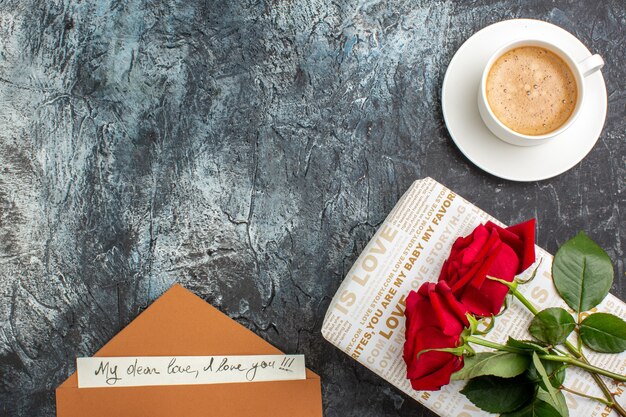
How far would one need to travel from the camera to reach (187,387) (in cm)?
76

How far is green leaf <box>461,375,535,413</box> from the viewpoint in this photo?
0.58 metres

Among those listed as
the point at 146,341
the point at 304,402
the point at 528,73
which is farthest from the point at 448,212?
the point at 146,341

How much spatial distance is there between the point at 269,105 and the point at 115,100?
192mm

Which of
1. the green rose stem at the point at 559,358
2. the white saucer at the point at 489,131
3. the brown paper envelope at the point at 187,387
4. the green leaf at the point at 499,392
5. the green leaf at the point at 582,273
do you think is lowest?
the brown paper envelope at the point at 187,387

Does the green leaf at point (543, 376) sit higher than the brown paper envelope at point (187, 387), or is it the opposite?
the green leaf at point (543, 376)

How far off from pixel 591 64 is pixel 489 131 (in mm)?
130

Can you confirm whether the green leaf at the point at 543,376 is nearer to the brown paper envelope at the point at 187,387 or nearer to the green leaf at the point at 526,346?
the green leaf at the point at 526,346

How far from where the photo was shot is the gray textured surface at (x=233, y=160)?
2.52 ft

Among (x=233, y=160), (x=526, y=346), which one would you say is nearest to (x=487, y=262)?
(x=526, y=346)

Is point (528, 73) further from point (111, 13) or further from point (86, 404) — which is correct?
point (86, 404)

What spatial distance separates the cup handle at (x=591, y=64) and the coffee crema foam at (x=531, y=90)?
0.01m

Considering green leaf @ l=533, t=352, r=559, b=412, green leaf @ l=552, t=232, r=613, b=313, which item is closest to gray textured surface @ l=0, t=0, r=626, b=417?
green leaf @ l=552, t=232, r=613, b=313

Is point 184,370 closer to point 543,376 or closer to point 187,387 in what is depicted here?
point 187,387

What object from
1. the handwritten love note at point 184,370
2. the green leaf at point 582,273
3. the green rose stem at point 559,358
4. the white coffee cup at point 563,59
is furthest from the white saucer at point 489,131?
the handwritten love note at point 184,370
